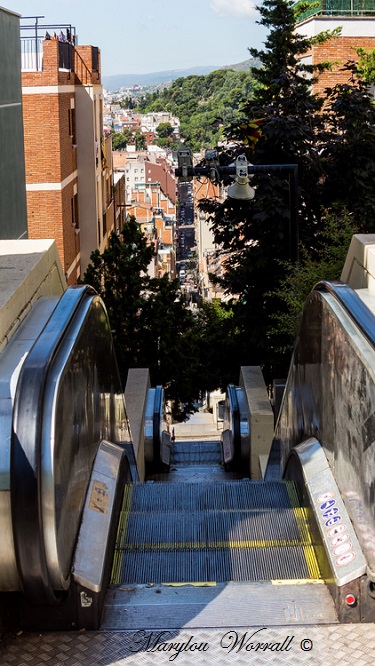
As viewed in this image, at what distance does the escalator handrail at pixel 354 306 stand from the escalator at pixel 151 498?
17mm

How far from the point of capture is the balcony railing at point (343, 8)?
1115 inches

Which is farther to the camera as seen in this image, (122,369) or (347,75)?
(347,75)

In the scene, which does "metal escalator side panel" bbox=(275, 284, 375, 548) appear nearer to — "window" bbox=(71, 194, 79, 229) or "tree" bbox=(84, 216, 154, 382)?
"tree" bbox=(84, 216, 154, 382)

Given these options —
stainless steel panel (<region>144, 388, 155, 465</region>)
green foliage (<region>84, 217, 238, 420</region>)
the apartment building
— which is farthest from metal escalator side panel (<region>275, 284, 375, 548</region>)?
the apartment building

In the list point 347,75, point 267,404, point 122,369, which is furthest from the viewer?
point 347,75

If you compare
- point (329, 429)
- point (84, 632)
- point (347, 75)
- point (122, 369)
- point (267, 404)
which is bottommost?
point (122, 369)

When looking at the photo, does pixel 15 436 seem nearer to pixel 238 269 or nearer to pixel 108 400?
pixel 108 400

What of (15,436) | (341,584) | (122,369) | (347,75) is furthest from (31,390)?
(347,75)

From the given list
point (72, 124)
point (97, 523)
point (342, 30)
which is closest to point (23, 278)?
point (97, 523)

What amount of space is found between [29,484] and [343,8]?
27.0 metres

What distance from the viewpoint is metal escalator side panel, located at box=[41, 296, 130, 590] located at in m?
4.36

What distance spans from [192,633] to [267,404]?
7710 millimetres

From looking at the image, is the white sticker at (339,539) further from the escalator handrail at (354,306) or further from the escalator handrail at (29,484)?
the escalator handrail at (29,484)

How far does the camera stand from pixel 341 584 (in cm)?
487
